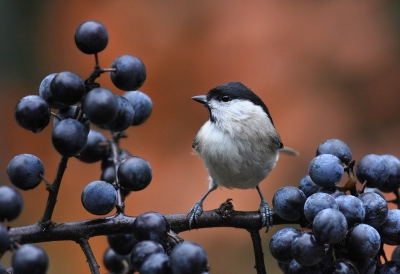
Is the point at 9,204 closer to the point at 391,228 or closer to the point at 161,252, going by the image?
the point at 161,252

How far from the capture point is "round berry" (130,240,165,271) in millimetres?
1040

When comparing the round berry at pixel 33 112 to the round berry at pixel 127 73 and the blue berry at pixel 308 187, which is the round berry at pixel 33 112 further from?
the blue berry at pixel 308 187

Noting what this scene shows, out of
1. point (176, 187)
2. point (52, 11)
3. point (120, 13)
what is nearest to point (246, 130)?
point (176, 187)

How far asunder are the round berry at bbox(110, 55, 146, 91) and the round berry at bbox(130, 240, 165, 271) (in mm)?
359

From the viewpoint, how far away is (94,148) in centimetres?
150

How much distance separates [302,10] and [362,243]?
227cm

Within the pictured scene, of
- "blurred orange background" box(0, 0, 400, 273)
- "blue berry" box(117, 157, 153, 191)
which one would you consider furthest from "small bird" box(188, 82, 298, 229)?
"blue berry" box(117, 157, 153, 191)

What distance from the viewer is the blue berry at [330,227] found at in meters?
1.09

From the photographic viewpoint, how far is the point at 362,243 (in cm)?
Answer: 117

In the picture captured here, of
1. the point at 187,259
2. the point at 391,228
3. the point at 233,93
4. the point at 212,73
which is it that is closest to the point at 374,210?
the point at 391,228

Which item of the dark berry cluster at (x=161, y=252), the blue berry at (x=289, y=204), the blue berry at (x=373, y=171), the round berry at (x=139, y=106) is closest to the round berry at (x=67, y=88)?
the dark berry cluster at (x=161, y=252)

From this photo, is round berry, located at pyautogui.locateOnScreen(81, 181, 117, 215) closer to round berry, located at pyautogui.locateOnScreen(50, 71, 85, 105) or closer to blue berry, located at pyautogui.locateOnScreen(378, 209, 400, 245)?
round berry, located at pyautogui.locateOnScreen(50, 71, 85, 105)

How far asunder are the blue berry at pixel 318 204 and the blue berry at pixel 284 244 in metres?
0.06

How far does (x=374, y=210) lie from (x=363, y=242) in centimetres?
11
